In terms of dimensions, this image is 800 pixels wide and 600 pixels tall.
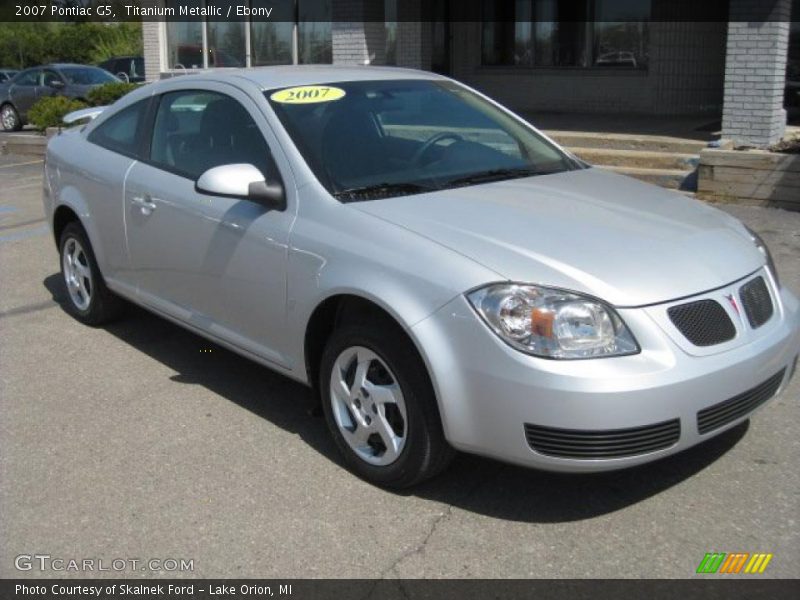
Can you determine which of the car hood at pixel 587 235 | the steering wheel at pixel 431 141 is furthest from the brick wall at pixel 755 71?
the steering wheel at pixel 431 141

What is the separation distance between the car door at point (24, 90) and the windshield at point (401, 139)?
18727 millimetres

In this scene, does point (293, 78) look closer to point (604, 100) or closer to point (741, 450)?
A: point (741, 450)

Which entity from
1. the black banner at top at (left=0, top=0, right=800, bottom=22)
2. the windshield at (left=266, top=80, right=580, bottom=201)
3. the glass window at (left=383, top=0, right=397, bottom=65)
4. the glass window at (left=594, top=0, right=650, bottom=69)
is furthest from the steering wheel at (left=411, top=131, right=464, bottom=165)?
the glass window at (left=383, top=0, right=397, bottom=65)

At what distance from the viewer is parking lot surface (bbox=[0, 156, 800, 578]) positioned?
10.9ft

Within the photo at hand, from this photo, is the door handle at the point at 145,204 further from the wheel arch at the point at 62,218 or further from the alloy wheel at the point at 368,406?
the alloy wheel at the point at 368,406

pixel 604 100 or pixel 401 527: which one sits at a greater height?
pixel 604 100

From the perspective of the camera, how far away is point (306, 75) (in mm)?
4836

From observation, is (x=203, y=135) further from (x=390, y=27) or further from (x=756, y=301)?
(x=390, y=27)

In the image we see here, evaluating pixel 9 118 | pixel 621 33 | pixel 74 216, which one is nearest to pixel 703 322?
pixel 74 216

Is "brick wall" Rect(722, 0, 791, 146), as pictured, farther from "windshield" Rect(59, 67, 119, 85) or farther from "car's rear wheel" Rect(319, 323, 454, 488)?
"windshield" Rect(59, 67, 119, 85)

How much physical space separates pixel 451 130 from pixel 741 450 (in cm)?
211
